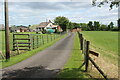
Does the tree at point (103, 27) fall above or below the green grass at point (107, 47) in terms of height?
above

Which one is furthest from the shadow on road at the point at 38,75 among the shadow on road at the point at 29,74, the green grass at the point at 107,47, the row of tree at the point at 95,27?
→ the row of tree at the point at 95,27

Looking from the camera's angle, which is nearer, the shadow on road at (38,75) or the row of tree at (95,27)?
the shadow on road at (38,75)

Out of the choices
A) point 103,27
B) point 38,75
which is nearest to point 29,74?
point 38,75

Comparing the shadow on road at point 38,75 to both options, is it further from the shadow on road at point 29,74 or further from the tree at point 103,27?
the tree at point 103,27

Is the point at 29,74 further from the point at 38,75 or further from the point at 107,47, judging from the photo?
the point at 107,47

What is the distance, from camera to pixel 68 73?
7.66 metres

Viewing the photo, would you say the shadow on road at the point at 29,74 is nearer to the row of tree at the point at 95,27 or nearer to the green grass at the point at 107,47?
the green grass at the point at 107,47

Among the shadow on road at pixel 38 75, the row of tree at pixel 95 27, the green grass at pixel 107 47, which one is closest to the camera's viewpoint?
the shadow on road at pixel 38 75

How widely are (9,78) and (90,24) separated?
155367 mm

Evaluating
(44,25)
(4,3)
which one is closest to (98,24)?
(44,25)

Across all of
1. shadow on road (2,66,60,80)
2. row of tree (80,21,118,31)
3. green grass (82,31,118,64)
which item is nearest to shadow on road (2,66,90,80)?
shadow on road (2,66,60,80)

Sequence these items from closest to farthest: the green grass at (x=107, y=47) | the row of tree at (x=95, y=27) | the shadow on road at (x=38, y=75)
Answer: the shadow on road at (x=38, y=75) → the green grass at (x=107, y=47) → the row of tree at (x=95, y=27)

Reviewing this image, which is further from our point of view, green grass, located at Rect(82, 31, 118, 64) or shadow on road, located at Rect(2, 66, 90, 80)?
green grass, located at Rect(82, 31, 118, 64)

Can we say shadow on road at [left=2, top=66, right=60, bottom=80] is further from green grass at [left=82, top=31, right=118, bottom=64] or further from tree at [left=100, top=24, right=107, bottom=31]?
tree at [left=100, top=24, right=107, bottom=31]
